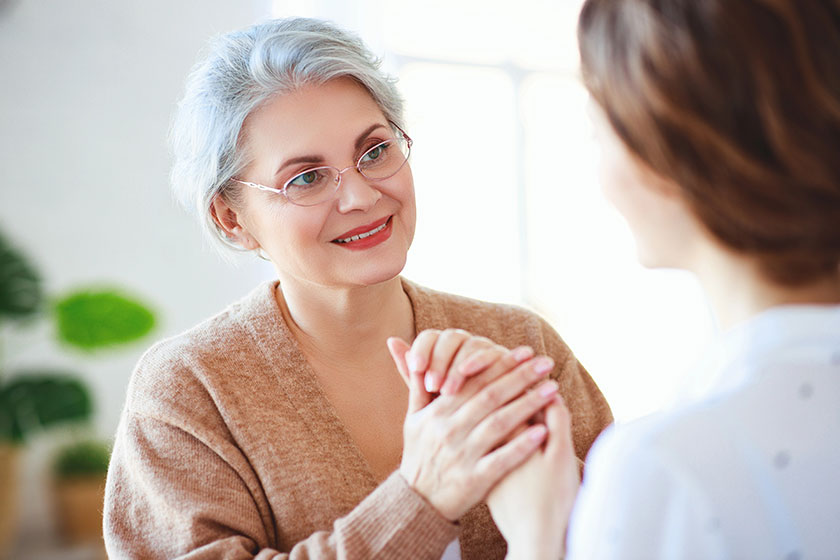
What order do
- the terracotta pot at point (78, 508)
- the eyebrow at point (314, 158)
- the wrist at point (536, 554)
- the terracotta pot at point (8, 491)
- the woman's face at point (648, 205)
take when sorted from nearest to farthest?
the woman's face at point (648, 205)
the wrist at point (536, 554)
the eyebrow at point (314, 158)
the terracotta pot at point (8, 491)
the terracotta pot at point (78, 508)

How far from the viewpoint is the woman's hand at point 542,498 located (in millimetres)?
1100

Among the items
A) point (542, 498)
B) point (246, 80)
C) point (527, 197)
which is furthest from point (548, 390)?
point (527, 197)

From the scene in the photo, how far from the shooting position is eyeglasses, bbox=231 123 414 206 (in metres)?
1.56

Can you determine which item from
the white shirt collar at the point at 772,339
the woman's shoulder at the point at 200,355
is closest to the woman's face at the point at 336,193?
the woman's shoulder at the point at 200,355

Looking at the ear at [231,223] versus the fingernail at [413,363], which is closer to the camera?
the fingernail at [413,363]

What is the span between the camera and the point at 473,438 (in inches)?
46.8

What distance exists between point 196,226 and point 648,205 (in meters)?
2.80

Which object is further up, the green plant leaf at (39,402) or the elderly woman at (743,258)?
the elderly woman at (743,258)

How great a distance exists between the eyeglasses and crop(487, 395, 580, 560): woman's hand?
0.63m

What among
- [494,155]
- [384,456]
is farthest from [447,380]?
[494,155]

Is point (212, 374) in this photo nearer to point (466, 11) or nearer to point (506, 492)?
point (506, 492)

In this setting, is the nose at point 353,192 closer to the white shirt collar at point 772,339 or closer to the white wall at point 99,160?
the white shirt collar at point 772,339

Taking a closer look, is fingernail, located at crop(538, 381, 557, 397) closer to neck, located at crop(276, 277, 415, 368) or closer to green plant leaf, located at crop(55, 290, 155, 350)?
neck, located at crop(276, 277, 415, 368)

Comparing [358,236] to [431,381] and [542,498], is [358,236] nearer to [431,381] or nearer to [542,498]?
[431,381]
